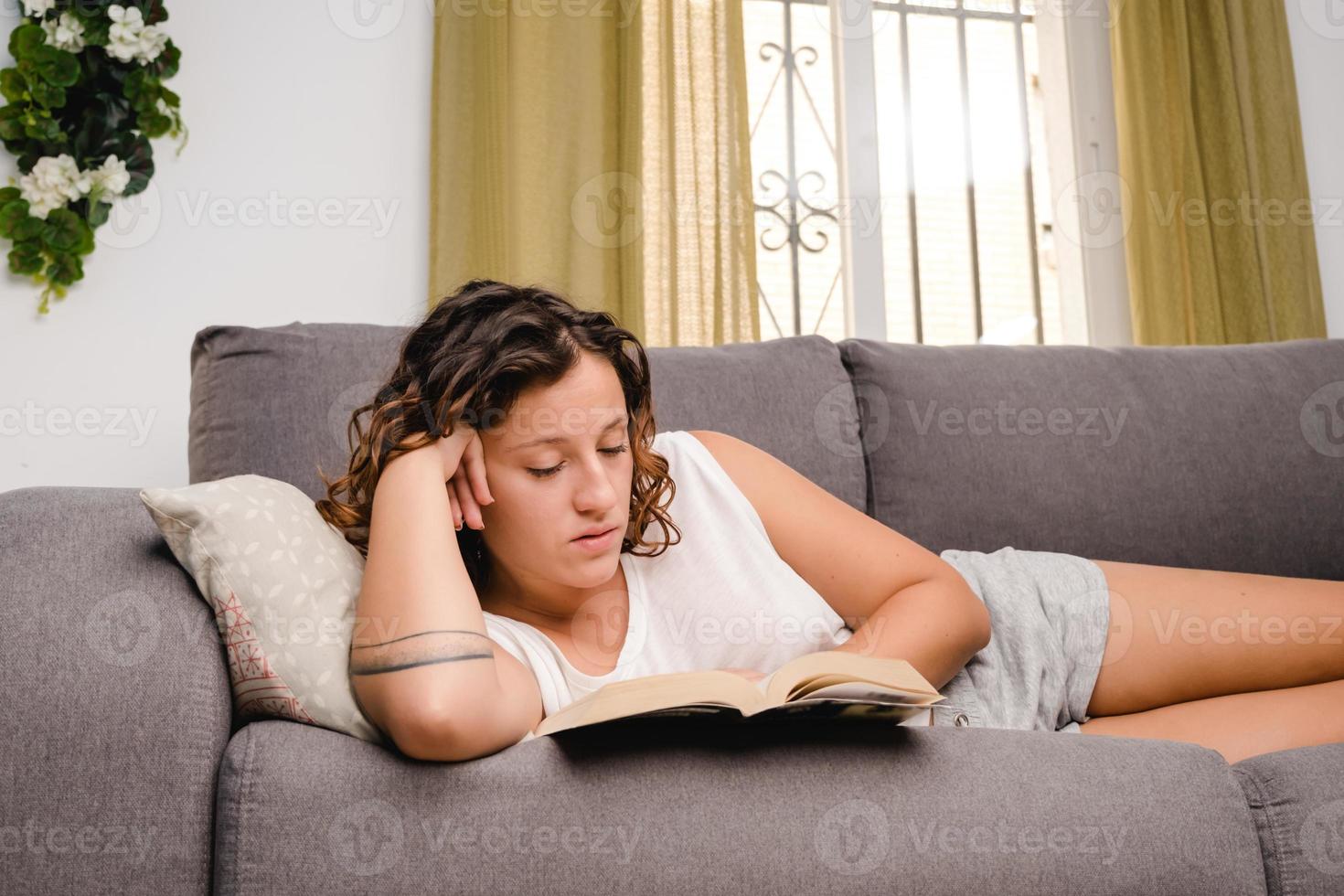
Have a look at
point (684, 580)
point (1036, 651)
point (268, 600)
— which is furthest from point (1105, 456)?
point (268, 600)

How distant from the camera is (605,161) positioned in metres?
2.75

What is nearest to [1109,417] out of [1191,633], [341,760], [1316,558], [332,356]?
[1316,558]

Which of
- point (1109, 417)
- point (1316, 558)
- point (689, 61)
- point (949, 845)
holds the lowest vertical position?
point (949, 845)

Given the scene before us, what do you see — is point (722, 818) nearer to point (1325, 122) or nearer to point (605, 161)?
Answer: point (605, 161)

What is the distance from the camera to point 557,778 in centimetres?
96

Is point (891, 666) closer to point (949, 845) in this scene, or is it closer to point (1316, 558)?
point (949, 845)

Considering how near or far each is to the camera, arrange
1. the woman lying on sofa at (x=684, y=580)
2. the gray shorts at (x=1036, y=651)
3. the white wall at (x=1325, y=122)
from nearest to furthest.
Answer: the woman lying on sofa at (x=684, y=580) < the gray shorts at (x=1036, y=651) < the white wall at (x=1325, y=122)

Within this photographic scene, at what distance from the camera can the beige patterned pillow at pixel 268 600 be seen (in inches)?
42.9

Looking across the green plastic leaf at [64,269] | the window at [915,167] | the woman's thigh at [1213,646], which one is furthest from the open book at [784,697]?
the window at [915,167]

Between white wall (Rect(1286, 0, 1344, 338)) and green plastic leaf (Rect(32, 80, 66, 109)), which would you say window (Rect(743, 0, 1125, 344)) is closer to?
white wall (Rect(1286, 0, 1344, 338))

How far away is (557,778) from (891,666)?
32 cm

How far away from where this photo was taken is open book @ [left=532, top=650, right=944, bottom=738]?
0.95 m

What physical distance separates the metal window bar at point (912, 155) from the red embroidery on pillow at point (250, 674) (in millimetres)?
2040

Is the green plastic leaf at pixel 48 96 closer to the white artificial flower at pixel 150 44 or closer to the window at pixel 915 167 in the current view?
the white artificial flower at pixel 150 44
